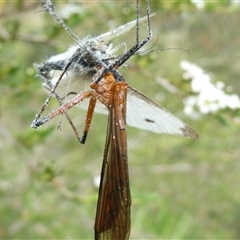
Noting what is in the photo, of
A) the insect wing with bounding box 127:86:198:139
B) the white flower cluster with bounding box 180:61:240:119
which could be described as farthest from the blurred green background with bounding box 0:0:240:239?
the insect wing with bounding box 127:86:198:139

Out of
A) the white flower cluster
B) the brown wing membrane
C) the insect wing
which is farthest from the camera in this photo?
the white flower cluster

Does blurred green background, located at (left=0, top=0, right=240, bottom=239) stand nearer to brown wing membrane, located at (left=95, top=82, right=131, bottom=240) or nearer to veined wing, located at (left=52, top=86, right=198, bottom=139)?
veined wing, located at (left=52, top=86, right=198, bottom=139)

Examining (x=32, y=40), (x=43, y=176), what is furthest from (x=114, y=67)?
(x=32, y=40)

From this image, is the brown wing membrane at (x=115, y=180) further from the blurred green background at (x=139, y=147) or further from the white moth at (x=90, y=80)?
the blurred green background at (x=139, y=147)

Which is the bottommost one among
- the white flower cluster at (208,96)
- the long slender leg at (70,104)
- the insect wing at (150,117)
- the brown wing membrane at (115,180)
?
the brown wing membrane at (115,180)

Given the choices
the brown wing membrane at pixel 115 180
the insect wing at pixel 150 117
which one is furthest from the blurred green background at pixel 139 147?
the brown wing membrane at pixel 115 180

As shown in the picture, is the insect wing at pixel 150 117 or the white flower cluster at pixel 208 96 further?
the white flower cluster at pixel 208 96
